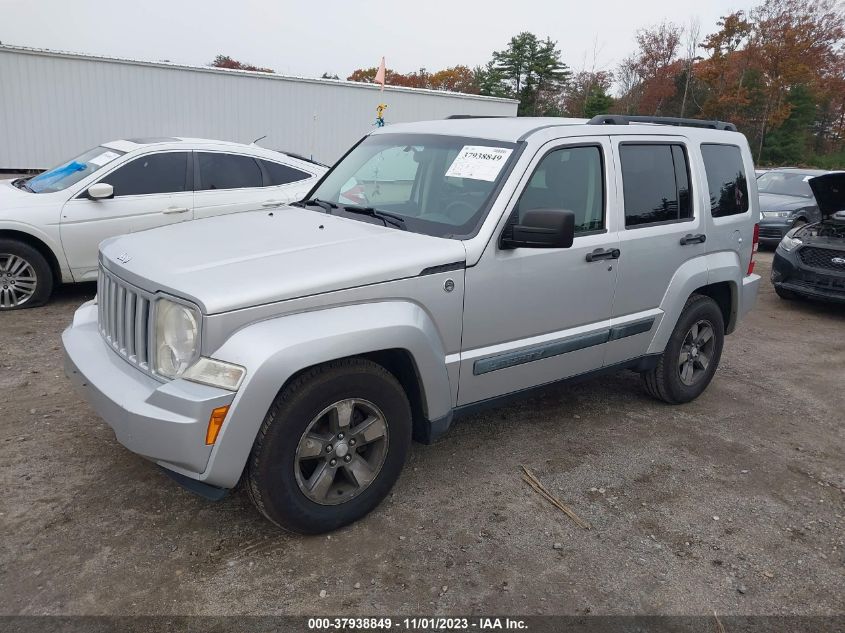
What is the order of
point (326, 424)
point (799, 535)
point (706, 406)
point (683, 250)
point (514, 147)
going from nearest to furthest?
point (326, 424) < point (799, 535) < point (514, 147) < point (683, 250) < point (706, 406)

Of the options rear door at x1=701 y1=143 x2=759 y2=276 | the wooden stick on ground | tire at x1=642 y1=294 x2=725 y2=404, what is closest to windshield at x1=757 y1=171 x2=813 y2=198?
rear door at x1=701 y1=143 x2=759 y2=276

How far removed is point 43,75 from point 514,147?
17.5 metres

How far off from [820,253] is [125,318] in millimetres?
8068

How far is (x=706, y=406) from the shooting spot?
514 centimetres

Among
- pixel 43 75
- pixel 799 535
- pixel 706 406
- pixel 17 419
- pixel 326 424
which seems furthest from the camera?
pixel 43 75

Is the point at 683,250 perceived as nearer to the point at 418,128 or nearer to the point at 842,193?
the point at 418,128

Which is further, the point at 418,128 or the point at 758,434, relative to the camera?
the point at 758,434

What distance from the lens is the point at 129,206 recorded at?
6.76m

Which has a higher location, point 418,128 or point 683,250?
point 418,128

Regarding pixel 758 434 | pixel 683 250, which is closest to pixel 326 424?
pixel 683 250

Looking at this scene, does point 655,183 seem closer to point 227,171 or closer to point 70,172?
point 227,171

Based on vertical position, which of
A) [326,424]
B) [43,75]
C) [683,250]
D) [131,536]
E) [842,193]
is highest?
[43,75]

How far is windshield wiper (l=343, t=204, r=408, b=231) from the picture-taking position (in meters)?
3.64

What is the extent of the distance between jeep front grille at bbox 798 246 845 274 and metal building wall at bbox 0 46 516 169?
10.5 meters
